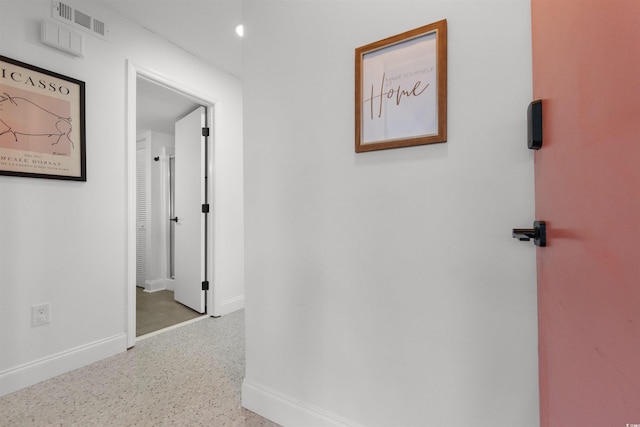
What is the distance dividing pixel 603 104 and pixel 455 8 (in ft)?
2.63

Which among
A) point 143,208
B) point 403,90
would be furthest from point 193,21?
point 143,208

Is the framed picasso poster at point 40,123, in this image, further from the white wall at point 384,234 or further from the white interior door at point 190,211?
the white wall at point 384,234

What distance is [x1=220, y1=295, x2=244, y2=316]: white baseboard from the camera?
295cm

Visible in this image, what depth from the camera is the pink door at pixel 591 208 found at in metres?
0.31

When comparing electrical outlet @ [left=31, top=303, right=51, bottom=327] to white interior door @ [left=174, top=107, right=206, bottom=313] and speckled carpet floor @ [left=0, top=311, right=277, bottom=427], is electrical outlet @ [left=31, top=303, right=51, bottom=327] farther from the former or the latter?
white interior door @ [left=174, top=107, right=206, bottom=313]

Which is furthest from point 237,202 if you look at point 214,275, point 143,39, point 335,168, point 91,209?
point 335,168

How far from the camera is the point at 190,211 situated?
123 inches

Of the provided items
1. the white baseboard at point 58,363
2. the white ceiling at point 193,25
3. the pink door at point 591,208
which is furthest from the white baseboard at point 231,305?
the pink door at point 591,208

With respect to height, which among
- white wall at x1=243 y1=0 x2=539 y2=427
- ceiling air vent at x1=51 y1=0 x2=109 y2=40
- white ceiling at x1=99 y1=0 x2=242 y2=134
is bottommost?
white wall at x1=243 y1=0 x2=539 y2=427

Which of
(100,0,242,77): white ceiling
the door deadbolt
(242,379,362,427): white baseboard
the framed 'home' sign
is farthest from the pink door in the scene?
(100,0,242,77): white ceiling

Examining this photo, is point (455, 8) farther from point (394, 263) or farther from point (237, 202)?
point (237, 202)

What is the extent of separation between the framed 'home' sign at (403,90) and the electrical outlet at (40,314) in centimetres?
212

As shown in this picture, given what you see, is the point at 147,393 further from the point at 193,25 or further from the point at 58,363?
the point at 193,25

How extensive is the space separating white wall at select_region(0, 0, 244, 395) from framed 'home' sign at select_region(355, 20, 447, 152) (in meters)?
1.93
